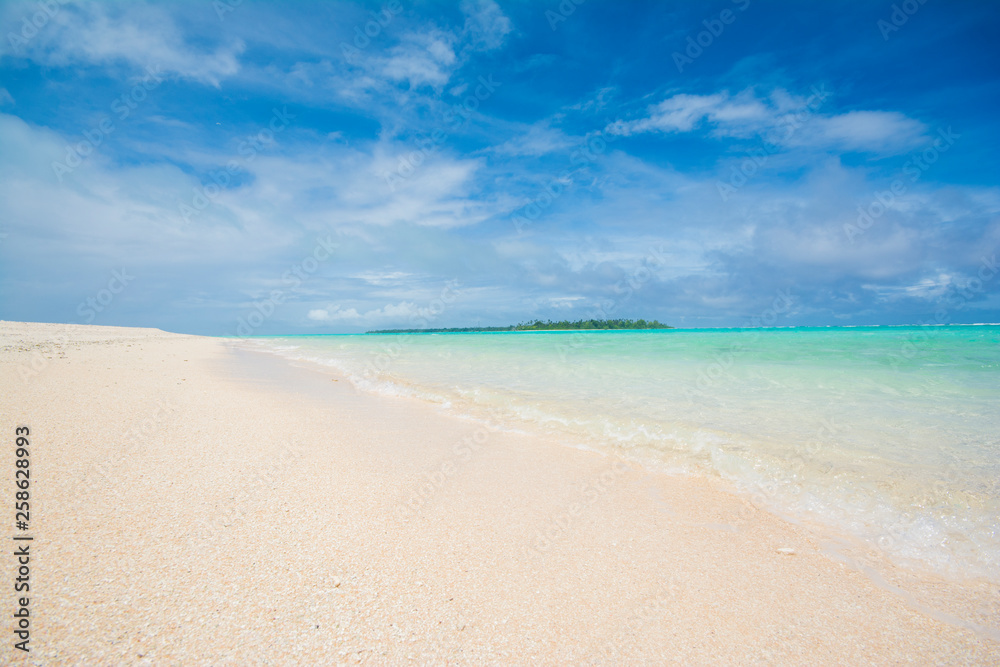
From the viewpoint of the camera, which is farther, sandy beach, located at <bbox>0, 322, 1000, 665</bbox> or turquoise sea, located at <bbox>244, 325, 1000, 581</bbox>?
turquoise sea, located at <bbox>244, 325, 1000, 581</bbox>

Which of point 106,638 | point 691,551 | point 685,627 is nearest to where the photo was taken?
point 106,638

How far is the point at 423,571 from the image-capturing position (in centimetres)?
269

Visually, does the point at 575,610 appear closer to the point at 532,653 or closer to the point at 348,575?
the point at 532,653

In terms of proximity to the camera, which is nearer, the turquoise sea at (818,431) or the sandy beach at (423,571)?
the sandy beach at (423,571)

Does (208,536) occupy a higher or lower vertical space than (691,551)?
higher

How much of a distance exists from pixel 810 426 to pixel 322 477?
7.55 meters

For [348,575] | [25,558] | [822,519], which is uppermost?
[25,558]

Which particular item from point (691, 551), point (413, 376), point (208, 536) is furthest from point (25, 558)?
point (413, 376)

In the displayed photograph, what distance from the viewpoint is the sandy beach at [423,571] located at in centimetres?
207

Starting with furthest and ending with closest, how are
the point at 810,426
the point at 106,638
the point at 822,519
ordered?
the point at 810,426 < the point at 822,519 < the point at 106,638

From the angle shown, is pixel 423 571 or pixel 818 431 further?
pixel 818 431

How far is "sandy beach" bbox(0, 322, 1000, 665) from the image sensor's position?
2.07m

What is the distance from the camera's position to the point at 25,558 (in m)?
2.50

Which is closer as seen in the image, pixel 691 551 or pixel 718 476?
pixel 691 551
